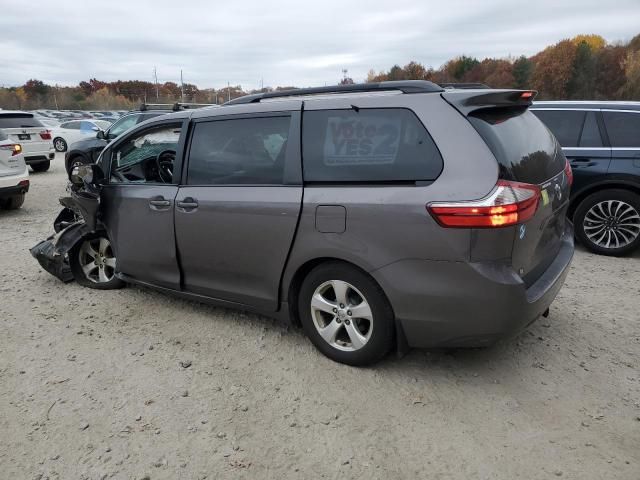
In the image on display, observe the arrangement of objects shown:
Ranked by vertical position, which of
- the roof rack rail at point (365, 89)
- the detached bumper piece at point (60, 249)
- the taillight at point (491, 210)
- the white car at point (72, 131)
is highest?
the roof rack rail at point (365, 89)

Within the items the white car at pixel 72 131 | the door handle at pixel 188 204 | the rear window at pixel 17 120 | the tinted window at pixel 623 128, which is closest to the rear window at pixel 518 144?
the door handle at pixel 188 204

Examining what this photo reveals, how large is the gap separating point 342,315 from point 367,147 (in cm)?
105

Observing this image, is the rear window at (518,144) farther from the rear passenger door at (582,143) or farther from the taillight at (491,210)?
the rear passenger door at (582,143)

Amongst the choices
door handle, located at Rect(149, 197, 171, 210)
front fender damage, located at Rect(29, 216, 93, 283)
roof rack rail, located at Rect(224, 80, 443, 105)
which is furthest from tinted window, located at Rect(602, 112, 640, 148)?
front fender damage, located at Rect(29, 216, 93, 283)

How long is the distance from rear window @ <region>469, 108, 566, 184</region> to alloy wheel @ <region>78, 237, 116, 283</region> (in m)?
3.51

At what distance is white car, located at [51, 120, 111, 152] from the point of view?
64.7 ft

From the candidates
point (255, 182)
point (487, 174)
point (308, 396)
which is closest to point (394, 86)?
point (487, 174)

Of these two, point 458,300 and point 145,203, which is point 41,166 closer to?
point 145,203

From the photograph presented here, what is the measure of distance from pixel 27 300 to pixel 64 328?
34.1 inches

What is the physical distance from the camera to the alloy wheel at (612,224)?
5547mm

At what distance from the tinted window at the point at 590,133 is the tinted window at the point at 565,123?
0.17 ft

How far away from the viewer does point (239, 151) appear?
138 inches

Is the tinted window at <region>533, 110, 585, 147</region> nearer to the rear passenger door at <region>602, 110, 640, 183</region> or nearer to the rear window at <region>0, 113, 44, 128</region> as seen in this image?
the rear passenger door at <region>602, 110, 640, 183</region>

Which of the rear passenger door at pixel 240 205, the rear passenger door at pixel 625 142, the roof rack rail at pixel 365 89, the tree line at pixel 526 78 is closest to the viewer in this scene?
the roof rack rail at pixel 365 89
